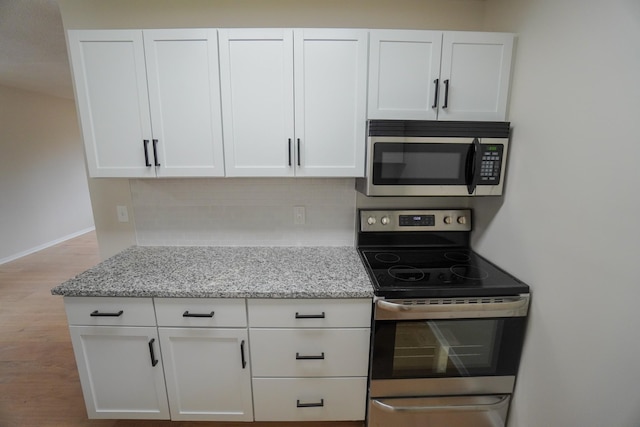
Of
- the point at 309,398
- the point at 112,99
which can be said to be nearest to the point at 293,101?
Answer: the point at 112,99

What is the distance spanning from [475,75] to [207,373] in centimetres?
209

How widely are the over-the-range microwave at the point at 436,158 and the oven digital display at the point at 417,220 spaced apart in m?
0.34

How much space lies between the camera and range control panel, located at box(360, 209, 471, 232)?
5.71ft

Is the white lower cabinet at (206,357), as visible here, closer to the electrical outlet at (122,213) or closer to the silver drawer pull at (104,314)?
the silver drawer pull at (104,314)

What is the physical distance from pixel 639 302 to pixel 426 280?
27.4 inches

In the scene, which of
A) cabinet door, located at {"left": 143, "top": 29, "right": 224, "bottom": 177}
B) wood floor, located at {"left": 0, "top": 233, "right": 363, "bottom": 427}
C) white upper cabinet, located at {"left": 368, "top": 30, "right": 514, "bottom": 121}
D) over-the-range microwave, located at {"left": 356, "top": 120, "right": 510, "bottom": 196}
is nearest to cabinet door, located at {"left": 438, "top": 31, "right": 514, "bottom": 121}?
white upper cabinet, located at {"left": 368, "top": 30, "right": 514, "bottom": 121}

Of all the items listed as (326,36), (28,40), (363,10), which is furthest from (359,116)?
(28,40)

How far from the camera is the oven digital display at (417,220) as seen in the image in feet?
5.74

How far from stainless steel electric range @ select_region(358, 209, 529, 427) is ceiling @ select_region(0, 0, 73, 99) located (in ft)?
9.59

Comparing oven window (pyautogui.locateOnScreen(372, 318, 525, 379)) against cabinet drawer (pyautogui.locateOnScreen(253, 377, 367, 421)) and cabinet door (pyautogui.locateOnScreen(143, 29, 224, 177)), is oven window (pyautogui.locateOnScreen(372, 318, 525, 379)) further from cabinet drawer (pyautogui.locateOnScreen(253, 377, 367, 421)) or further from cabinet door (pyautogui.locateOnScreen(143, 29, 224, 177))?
cabinet door (pyautogui.locateOnScreen(143, 29, 224, 177))

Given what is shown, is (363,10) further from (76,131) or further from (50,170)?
(76,131)

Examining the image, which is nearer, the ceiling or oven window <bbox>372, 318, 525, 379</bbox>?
oven window <bbox>372, 318, 525, 379</bbox>

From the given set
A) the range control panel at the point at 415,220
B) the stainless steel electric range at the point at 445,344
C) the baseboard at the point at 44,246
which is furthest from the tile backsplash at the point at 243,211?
the baseboard at the point at 44,246

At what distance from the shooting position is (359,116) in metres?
1.42
